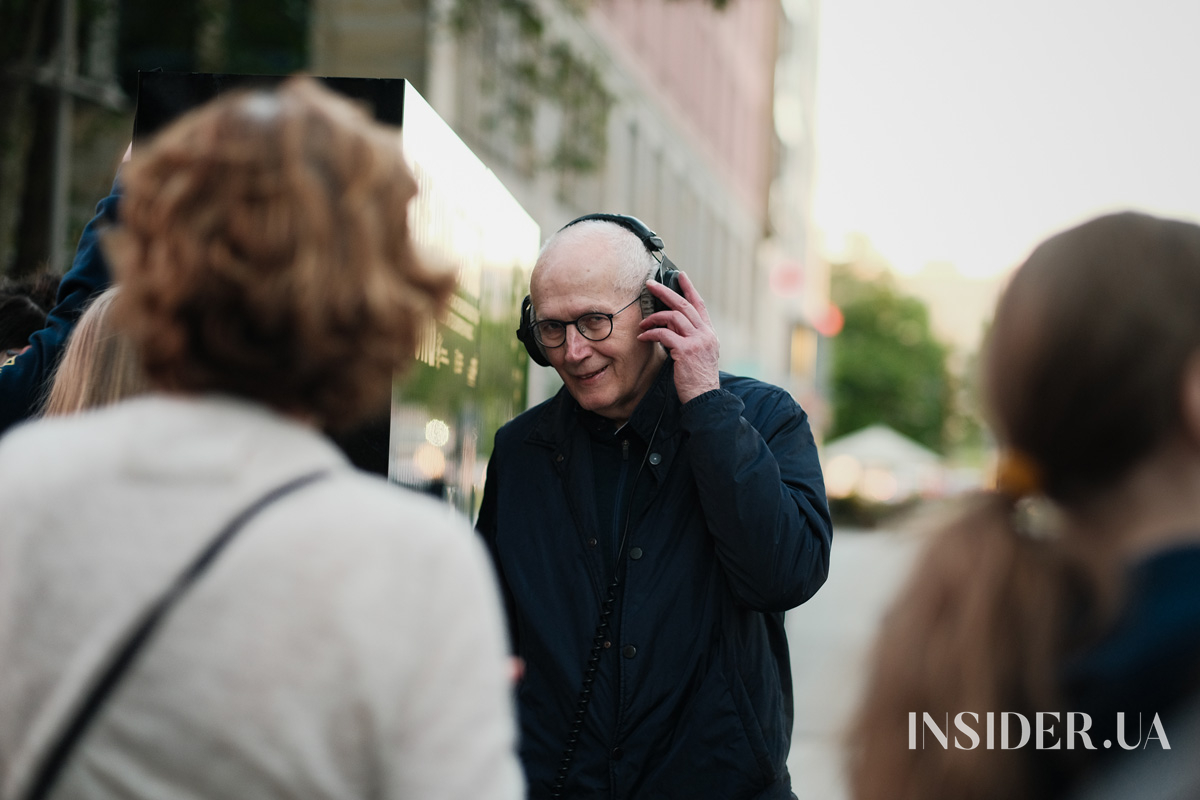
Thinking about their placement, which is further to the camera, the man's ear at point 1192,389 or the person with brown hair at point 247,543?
the man's ear at point 1192,389

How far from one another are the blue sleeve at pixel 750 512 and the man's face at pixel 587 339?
0.26 m

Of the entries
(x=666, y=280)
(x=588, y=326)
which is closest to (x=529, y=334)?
(x=588, y=326)

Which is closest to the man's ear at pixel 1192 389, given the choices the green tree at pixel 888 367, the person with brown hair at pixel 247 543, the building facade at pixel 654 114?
the person with brown hair at pixel 247 543

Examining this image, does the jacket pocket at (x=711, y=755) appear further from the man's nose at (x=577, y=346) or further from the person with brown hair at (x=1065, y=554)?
the person with brown hair at (x=1065, y=554)

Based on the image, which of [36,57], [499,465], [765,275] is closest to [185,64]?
[36,57]

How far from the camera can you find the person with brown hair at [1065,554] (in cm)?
129

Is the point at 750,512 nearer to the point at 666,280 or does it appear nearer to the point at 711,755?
the point at 711,755

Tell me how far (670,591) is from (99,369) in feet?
3.76

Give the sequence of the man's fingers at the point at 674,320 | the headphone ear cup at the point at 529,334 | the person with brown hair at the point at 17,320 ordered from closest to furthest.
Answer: the man's fingers at the point at 674,320, the headphone ear cup at the point at 529,334, the person with brown hair at the point at 17,320

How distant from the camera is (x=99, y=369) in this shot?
78.5 inches

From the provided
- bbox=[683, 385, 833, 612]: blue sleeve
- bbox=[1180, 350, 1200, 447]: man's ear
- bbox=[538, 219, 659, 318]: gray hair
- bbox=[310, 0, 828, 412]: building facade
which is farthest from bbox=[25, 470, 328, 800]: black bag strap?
bbox=[310, 0, 828, 412]: building facade

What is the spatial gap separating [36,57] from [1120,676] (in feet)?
26.7

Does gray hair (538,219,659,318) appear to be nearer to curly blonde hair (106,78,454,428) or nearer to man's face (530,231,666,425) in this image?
man's face (530,231,666,425)

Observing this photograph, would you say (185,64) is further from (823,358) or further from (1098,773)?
(823,358)
